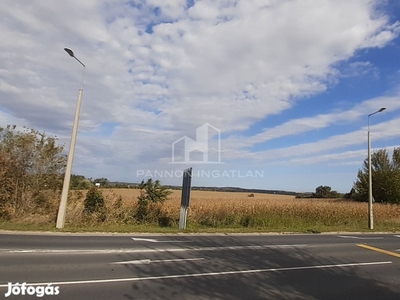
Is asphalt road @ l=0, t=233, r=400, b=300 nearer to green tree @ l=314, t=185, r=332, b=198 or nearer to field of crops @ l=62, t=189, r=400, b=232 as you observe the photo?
field of crops @ l=62, t=189, r=400, b=232

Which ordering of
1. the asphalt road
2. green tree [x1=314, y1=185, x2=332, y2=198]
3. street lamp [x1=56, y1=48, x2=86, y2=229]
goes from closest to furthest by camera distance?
the asphalt road, street lamp [x1=56, y1=48, x2=86, y2=229], green tree [x1=314, y1=185, x2=332, y2=198]

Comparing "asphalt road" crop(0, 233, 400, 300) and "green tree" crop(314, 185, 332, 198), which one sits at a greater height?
"green tree" crop(314, 185, 332, 198)

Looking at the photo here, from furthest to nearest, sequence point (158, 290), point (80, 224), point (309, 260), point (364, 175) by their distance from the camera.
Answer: point (364, 175), point (80, 224), point (309, 260), point (158, 290)

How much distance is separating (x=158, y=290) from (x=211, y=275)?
1674 mm

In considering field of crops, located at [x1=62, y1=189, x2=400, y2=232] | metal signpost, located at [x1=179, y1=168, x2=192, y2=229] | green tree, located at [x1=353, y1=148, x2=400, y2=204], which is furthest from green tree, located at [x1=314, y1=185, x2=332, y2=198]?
metal signpost, located at [x1=179, y1=168, x2=192, y2=229]

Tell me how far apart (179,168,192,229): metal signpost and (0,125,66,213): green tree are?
722 centimetres

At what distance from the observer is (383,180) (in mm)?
49688

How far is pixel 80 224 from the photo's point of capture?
16.6 metres

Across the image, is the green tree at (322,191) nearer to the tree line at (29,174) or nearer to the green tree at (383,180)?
the green tree at (383,180)

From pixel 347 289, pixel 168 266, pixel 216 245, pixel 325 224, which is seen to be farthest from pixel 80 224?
pixel 325 224

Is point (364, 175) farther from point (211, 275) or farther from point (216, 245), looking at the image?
point (211, 275)

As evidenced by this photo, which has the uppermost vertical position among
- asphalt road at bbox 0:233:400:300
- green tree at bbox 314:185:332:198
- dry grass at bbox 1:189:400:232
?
green tree at bbox 314:185:332:198

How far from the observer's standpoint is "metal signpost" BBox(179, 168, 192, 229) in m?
17.5

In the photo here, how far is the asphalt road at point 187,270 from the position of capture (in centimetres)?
610
